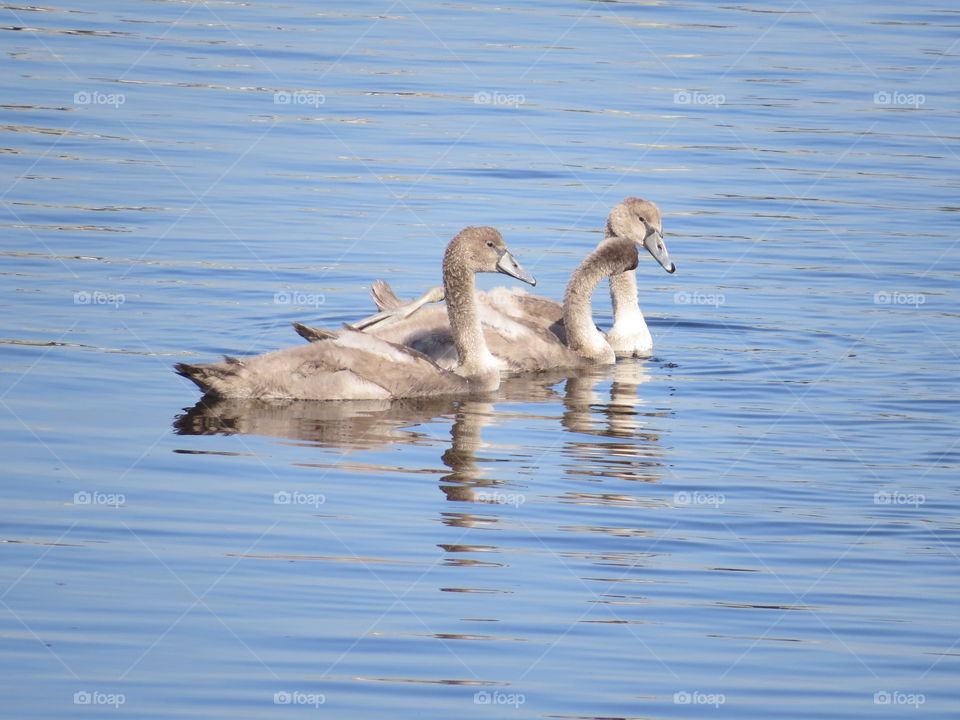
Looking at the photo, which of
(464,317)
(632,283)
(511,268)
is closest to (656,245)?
(632,283)

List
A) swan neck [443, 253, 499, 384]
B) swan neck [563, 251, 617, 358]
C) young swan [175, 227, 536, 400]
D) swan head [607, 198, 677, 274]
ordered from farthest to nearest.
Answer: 1. swan head [607, 198, 677, 274]
2. swan neck [563, 251, 617, 358]
3. swan neck [443, 253, 499, 384]
4. young swan [175, 227, 536, 400]

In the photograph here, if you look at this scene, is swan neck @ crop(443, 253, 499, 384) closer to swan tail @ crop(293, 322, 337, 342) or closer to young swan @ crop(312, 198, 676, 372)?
young swan @ crop(312, 198, 676, 372)

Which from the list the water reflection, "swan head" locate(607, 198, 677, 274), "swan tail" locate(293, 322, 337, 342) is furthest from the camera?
"swan head" locate(607, 198, 677, 274)

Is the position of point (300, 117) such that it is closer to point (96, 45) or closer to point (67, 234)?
point (96, 45)

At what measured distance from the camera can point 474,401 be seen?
1295 cm

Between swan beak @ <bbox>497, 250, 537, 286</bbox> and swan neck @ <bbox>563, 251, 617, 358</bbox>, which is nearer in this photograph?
swan beak @ <bbox>497, 250, 537, 286</bbox>

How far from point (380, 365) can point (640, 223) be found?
409 centimetres

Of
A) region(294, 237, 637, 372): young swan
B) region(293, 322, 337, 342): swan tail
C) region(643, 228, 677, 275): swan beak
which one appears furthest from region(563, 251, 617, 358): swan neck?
region(293, 322, 337, 342): swan tail

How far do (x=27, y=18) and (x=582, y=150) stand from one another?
1106 centimetres

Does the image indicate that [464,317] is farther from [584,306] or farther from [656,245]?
[656,245]

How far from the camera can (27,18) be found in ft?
89.5

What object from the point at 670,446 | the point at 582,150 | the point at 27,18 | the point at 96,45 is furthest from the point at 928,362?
the point at 27,18

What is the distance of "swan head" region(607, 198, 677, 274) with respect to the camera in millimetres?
15531

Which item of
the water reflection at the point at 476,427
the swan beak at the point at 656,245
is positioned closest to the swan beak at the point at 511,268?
the water reflection at the point at 476,427
